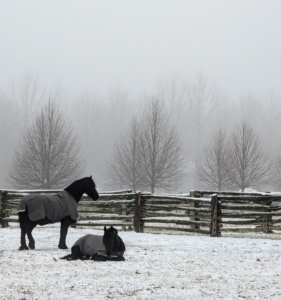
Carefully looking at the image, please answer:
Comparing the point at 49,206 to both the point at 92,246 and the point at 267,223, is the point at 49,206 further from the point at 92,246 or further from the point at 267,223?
the point at 267,223

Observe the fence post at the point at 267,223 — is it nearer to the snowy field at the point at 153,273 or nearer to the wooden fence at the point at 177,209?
the wooden fence at the point at 177,209

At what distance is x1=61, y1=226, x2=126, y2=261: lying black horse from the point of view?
33.3ft

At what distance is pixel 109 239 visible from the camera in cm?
1007

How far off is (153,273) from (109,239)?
1.36 meters

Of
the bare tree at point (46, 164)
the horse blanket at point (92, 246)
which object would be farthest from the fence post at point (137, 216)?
the bare tree at point (46, 164)

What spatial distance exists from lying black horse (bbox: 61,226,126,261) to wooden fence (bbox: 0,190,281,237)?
6.44 m

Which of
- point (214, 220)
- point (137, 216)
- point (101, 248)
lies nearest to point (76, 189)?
point (101, 248)

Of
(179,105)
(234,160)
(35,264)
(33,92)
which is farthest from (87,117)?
(35,264)

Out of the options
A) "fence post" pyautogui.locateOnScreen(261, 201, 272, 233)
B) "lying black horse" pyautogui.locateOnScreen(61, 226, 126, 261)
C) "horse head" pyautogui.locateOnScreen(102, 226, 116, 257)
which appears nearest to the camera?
"horse head" pyautogui.locateOnScreen(102, 226, 116, 257)

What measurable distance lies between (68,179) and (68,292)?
2780 centimetres

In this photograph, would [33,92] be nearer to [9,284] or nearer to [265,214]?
[265,214]

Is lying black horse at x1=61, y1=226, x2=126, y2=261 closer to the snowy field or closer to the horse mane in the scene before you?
the snowy field

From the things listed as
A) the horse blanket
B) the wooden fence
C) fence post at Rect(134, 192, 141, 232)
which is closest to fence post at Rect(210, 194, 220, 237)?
the wooden fence

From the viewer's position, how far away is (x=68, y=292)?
24.5 feet
